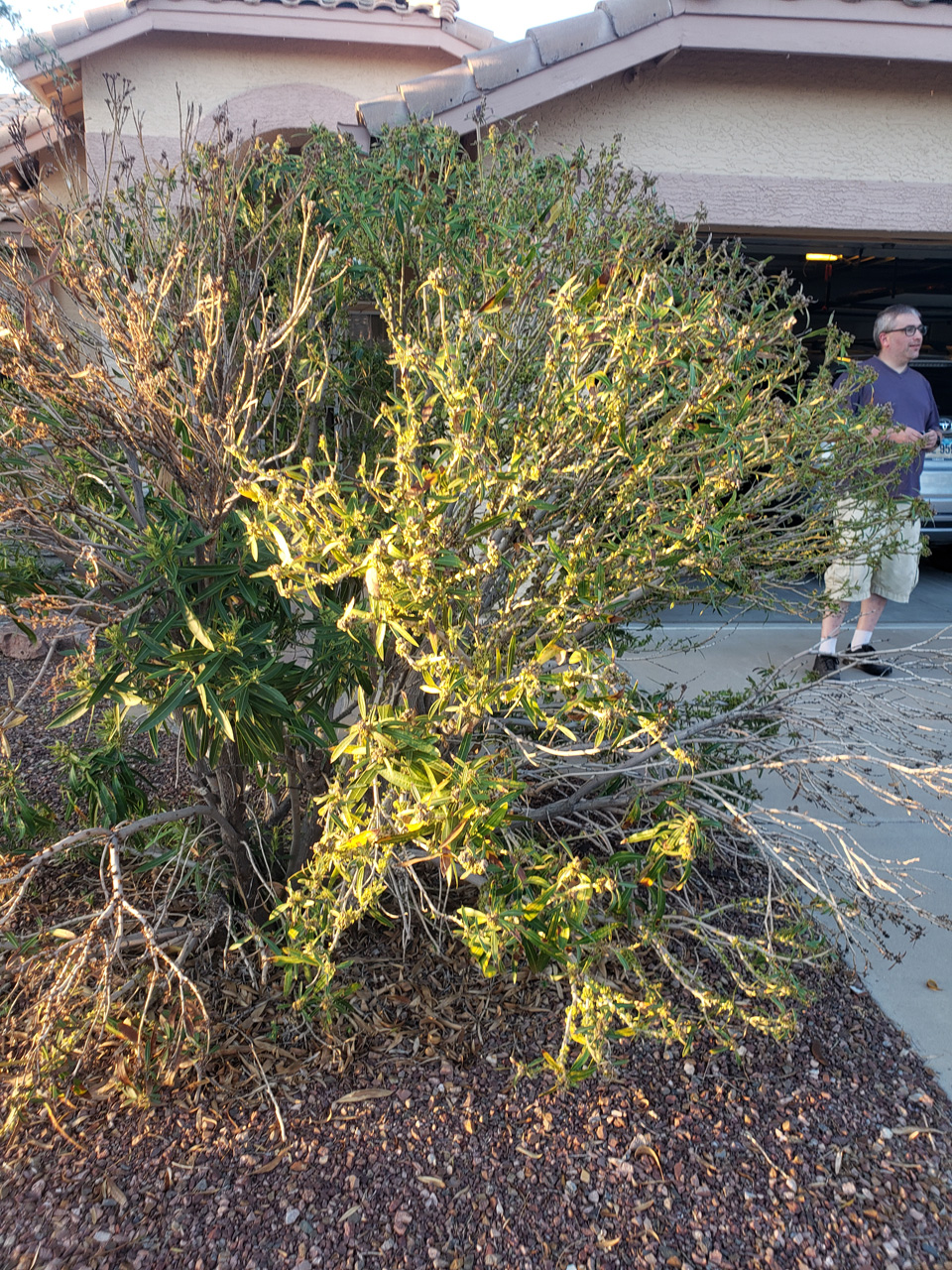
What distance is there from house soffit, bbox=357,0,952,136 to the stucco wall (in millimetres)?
245

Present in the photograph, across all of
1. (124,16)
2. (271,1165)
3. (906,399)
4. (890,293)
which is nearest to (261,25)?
(124,16)

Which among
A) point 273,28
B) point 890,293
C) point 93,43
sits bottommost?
point 890,293

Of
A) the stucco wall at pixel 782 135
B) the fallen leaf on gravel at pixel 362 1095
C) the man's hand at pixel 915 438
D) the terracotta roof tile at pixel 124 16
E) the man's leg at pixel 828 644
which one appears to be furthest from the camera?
the terracotta roof tile at pixel 124 16

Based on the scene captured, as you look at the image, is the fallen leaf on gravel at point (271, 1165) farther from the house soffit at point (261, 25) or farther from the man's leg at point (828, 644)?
the house soffit at point (261, 25)

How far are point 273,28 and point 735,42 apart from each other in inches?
164

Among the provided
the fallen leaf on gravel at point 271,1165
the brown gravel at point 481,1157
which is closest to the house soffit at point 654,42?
the brown gravel at point 481,1157

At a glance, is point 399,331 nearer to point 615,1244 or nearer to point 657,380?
point 657,380

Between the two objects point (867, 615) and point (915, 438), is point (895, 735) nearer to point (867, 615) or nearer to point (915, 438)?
point (915, 438)

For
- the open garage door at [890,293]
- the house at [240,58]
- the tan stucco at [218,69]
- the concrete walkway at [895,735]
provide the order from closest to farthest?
the concrete walkway at [895,735] < the house at [240,58] < the tan stucco at [218,69] < the open garage door at [890,293]

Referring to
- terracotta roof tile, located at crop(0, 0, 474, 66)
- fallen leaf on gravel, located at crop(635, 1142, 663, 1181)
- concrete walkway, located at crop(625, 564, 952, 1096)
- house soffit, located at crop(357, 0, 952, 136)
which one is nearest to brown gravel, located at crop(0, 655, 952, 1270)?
fallen leaf on gravel, located at crop(635, 1142, 663, 1181)

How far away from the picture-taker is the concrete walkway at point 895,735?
290 cm

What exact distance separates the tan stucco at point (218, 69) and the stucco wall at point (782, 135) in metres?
3.32

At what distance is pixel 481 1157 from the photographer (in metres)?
2.41

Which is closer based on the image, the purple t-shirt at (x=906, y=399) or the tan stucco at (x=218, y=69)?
the purple t-shirt at (x=906, y=399)
